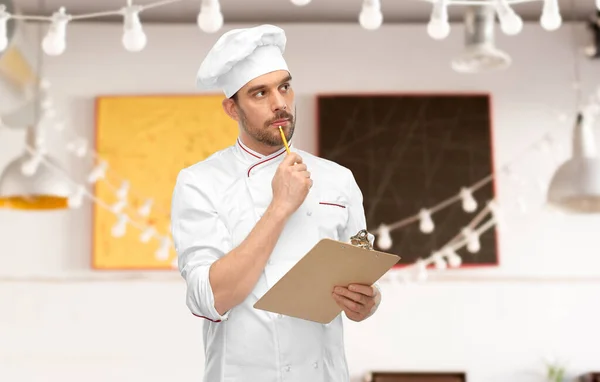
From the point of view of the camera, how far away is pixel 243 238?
1739 mm

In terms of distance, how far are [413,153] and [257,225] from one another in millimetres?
4266

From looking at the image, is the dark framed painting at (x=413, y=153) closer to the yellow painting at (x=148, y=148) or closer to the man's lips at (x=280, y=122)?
the yellow painting at (x=148, y=148)

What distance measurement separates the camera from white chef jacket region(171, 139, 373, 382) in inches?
66.6

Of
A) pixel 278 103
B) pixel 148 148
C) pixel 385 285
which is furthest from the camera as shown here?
pixel 148 148

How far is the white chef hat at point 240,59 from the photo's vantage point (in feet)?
5.74

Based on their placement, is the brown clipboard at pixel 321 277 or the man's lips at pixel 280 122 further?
the man's lips at pixel 280 122

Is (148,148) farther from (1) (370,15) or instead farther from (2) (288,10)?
(1) (370,15)

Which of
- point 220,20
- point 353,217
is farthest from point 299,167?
point 220,20

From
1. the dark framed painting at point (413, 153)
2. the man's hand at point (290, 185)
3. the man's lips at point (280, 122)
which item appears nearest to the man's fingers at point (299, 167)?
the man's hand at point (290, 185)

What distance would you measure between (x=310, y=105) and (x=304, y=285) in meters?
4.34

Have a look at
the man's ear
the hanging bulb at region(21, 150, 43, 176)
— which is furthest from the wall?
the man's ear

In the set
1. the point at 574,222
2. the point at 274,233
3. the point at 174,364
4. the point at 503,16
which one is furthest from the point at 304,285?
the point at 574,222

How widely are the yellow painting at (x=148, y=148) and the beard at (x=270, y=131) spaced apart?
3994 millimetres

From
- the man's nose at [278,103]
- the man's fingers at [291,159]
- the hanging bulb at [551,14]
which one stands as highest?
the hanging bulb at [551,14]
